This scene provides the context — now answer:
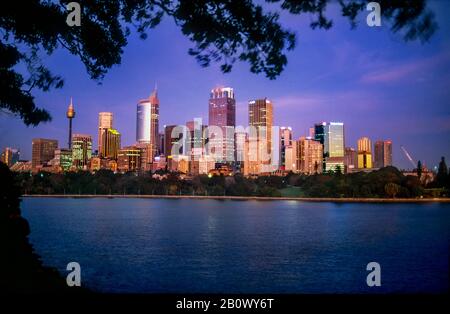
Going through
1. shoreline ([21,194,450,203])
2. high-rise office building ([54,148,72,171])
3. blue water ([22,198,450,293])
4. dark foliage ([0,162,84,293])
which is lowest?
blue water ([22,198,450,293])

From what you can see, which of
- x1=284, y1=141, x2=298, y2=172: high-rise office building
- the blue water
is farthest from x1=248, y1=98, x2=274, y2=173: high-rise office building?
the blue water

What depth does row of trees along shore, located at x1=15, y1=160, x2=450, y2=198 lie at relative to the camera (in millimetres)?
69625

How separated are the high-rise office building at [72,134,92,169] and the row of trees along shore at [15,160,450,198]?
139 inches

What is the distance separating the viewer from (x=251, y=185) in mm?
82812

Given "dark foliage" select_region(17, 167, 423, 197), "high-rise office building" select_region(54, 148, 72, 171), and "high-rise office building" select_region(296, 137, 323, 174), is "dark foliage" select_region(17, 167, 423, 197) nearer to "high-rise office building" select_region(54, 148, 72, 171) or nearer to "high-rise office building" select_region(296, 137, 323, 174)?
"high-rise office building" select_region(54, 148, 72, 171)

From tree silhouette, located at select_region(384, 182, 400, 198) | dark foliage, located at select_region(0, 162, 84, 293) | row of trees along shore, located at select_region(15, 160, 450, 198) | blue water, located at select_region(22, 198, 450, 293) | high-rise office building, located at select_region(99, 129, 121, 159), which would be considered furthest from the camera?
high-rise office building, located at select_region(99, 129, 121, 159)

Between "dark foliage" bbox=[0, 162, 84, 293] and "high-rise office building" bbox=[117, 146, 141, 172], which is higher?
"high-rise office building" bbox=[117, 146, 141, 172]

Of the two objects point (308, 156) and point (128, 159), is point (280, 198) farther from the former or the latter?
point (128, 159)

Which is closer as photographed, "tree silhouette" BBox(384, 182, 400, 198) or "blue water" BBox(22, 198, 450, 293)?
"blue water" BBox(22, 198, 450, 293)

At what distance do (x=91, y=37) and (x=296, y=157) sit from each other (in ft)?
379

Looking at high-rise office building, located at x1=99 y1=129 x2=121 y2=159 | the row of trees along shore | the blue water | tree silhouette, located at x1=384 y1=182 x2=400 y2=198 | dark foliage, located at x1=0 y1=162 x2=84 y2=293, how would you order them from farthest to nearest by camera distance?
high-rise office building, located at x1=99 y1=129 x2=121 y2=159, the row of trees along shore, tree silhouette, located at x1=384 y1=182 x2=400 y2=198, the blue water, dark foliage, located at x1=0 y1=162 x2=84 y2=293

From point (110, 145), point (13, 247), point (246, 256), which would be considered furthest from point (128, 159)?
point (13, 247)

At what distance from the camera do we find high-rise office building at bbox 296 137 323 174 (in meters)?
119

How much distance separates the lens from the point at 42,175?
6512 centimetres
